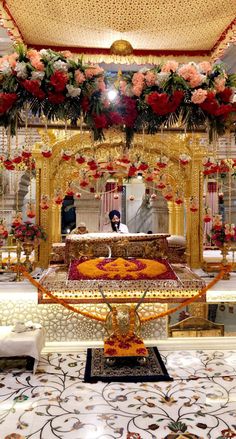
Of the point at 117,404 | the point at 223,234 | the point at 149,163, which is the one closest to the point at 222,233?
the point at 223,234

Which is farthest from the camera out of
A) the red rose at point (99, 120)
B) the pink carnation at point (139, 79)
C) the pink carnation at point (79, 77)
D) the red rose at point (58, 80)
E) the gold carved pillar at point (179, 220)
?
the gold carved pillar at point (179, 220)

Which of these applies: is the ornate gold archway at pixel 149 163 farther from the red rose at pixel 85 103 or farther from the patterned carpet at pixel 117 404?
the red rose at pixel 85 103

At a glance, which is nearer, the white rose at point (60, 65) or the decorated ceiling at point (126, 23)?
the white rose at point (60, 65)

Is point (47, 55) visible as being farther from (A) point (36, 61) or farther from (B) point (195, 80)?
(B) point (195, 80)

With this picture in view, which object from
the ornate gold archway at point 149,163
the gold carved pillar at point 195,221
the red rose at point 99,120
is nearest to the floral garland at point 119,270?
the gold carved pillar at point 195,221

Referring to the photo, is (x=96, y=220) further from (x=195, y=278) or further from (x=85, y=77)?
(x=85, y=77)

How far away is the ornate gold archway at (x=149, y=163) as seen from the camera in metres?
7.45

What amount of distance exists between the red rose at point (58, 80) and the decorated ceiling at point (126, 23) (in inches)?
28.8

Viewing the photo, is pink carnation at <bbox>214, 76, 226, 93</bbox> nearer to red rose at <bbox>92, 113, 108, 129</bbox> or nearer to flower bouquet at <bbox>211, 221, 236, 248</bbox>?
red rose at <bbox>92, 113, 108, 129</bbox>

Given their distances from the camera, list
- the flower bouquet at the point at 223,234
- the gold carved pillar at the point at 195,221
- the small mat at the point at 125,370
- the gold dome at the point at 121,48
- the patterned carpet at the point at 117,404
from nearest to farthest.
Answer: the patterned carpet at the point at 117,404, the small mat at the point at 125,370, the gold dome at the point at 121,48, the flower bouquet at the point at 223,234, the gold carved pillar at the point at 195,221

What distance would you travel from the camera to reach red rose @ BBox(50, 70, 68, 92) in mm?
3424

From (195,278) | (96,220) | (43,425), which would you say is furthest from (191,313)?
(96,220)

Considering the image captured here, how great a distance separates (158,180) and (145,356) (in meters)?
4.55

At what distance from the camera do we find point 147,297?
558 centimetres
